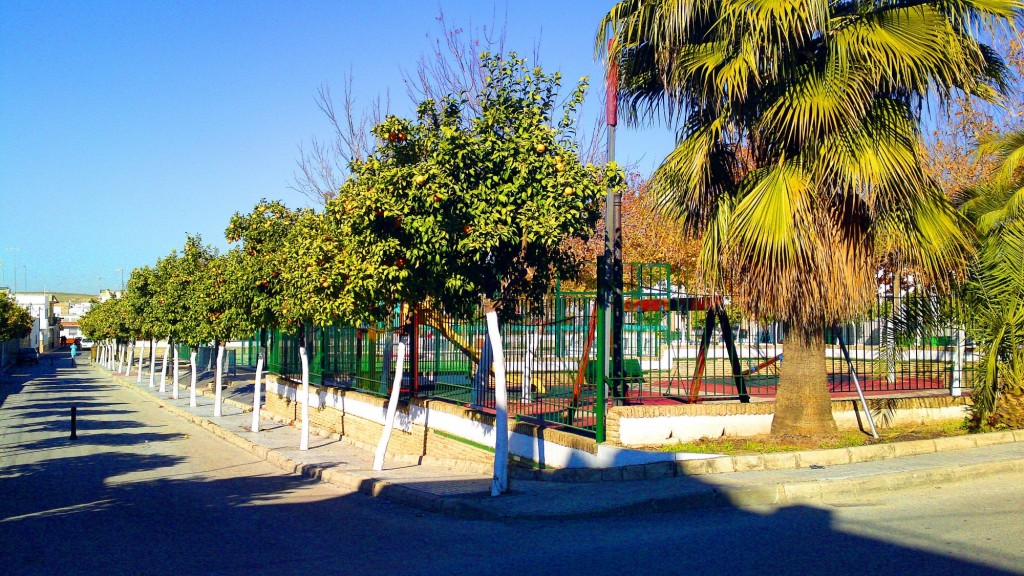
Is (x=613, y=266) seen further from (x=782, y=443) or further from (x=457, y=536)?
(x=457, y=536)

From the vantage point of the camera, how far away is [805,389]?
1094 centimetres

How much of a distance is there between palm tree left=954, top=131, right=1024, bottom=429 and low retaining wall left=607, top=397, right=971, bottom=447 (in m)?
0.84

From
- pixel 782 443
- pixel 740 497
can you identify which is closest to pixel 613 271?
pixel 782 443

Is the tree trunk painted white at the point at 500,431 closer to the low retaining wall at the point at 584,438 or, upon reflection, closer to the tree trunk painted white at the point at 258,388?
the low retaining wall at the point at 584,438

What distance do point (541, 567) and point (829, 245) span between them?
5544mm

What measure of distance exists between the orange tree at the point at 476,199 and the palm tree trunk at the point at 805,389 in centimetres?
307

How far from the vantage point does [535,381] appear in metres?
12.1

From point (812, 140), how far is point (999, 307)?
13.5ft

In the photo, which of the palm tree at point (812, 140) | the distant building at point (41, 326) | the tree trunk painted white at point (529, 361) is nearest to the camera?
the palm tree at point (812, 140)

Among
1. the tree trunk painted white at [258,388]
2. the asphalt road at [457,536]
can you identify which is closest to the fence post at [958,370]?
the asphalt road at [457,536]

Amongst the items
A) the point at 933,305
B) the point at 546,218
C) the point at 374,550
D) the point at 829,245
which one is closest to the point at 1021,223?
the point at 933,305

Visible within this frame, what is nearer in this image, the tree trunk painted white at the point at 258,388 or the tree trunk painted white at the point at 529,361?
the tree trunk painted white at the point at 529,361

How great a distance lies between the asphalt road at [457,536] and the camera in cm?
661

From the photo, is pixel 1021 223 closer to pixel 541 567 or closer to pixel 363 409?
pixel 541 567
